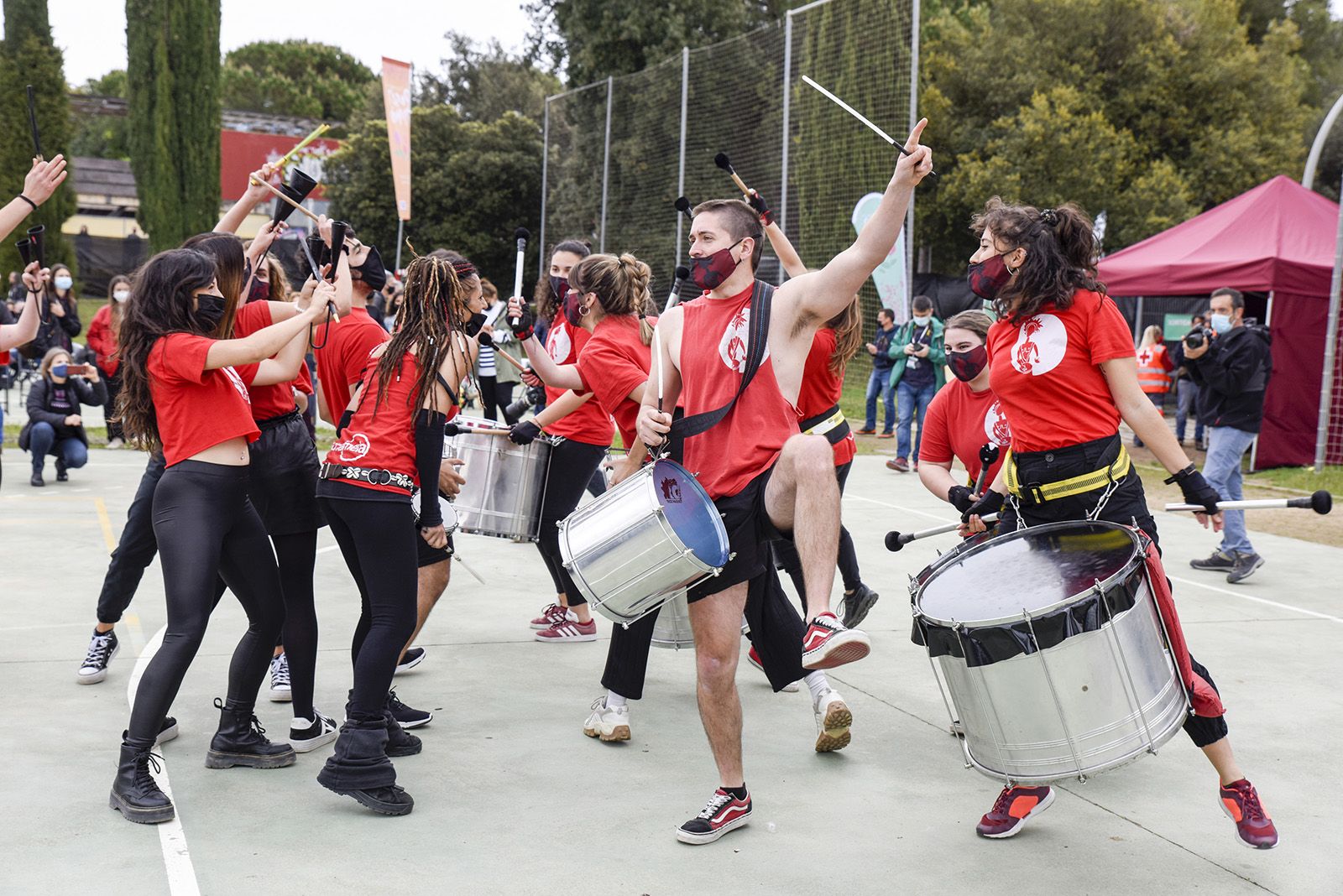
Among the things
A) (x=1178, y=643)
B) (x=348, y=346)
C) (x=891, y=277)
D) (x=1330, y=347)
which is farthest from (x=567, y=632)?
(x=891, y=277)

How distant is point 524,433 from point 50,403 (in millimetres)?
7482

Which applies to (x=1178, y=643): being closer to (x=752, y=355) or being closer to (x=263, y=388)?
(x=752, y=355)

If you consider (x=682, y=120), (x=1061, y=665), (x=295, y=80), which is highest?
(x=295, y=80)

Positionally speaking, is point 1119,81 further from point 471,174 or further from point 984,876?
point 984,876

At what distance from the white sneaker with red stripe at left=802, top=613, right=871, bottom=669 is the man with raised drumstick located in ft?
0.51

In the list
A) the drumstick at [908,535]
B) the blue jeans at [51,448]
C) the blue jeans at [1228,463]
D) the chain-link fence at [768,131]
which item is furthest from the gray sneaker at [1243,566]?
the blue jeans at [51,448]

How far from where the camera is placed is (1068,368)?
391 cm

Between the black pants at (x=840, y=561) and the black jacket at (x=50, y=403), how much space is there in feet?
25.6

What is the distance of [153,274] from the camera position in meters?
4.08

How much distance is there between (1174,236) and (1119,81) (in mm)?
14221

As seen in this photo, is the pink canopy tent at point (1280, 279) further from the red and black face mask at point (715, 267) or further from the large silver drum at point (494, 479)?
the red and black face mask at point (715, 267)

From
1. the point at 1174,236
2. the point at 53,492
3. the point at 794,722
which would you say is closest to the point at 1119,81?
the point at 1174,236

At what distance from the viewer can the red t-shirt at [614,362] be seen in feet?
18.2

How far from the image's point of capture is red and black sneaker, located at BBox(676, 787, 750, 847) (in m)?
3.84
